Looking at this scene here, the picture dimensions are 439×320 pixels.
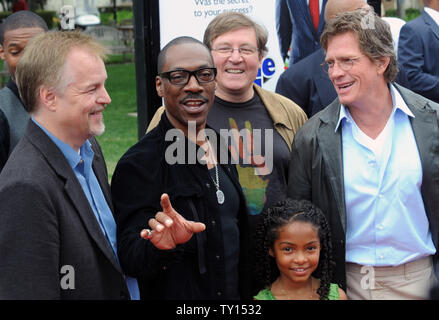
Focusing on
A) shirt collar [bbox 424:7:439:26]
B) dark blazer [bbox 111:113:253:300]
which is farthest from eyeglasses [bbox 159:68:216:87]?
shirt collar [bbox 424:7:439:26]

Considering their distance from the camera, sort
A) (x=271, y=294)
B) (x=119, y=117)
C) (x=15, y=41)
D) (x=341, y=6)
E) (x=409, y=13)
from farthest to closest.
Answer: (x=409, y=13)
(x=119, y=117)
(x=341, y=6)
(x=15, y=41)
(x=271, y=294)

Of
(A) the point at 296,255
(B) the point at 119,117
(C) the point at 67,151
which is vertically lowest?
(B) the point at 119,117

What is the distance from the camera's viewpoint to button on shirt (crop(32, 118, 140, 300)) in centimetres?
251

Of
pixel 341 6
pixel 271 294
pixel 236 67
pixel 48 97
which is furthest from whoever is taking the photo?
pixel 341 6

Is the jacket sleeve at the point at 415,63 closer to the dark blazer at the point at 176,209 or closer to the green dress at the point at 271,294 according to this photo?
the green dress at the point at 271,294

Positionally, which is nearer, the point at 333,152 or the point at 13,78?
the point at 333,152

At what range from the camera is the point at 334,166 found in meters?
3.12

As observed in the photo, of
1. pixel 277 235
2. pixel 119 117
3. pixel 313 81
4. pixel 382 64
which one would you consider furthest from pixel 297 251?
pixel 119 117

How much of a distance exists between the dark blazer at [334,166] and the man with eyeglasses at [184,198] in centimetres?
50

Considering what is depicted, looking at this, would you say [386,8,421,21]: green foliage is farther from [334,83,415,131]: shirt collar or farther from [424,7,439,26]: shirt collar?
[334,83,415,131]: shirt collar

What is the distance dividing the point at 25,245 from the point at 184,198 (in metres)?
0.78

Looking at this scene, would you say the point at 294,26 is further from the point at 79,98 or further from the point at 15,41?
the point at 79,98

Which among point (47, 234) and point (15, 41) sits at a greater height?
point (15, 41)
